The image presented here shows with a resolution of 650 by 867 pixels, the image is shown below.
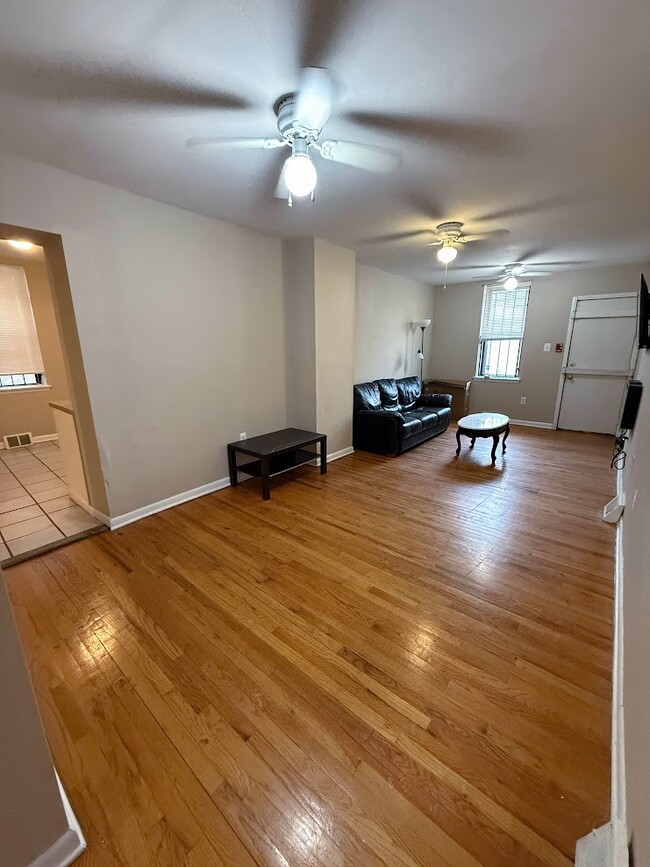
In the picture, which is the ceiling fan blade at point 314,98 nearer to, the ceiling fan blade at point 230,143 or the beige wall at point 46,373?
the ceiling fan blade at point 230,143

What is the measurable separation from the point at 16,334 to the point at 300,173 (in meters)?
5.20

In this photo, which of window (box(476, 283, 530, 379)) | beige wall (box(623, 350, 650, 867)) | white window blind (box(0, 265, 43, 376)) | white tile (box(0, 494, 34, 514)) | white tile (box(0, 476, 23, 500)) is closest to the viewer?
Result: beige wall (box(623, 350, 650, 867))

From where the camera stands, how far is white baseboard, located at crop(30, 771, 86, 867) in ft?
3.09

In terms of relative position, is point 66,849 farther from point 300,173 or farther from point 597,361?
point 597,361

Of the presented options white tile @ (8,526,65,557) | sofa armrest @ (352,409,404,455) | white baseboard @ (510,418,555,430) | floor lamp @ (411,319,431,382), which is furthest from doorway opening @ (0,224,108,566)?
white baseboard @ (510,418,555,430)

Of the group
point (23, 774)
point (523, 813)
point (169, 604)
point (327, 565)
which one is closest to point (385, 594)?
point (327, 565)

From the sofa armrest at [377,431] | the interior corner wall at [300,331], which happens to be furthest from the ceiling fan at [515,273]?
the interior corner wall at [300,331]

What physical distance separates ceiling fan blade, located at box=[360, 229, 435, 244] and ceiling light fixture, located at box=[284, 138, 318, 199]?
2.09 metres

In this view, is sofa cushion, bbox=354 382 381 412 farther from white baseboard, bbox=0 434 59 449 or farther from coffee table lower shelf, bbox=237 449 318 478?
white baseboard, bbox=0 434 59 449

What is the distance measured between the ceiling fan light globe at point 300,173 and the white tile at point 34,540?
115 inches

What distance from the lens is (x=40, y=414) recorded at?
5.05 metres

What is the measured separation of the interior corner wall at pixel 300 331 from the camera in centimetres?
376

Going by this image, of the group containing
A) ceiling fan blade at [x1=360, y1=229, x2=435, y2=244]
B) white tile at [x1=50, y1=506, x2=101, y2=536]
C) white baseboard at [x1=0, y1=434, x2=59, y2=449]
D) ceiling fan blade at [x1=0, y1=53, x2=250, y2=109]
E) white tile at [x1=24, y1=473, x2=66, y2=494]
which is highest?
ceiling fan blade at [x1=360, y1=229, x2=435, y2=244]

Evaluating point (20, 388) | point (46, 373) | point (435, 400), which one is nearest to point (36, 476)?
point (20, 388)
